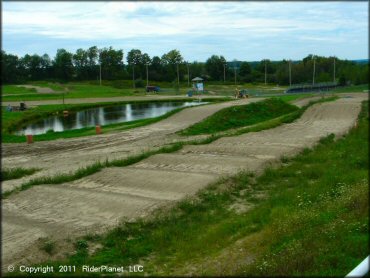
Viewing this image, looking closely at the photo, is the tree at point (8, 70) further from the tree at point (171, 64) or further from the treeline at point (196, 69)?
the tree at point (171, 64)

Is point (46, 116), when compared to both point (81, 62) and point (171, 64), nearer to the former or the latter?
point (171, 64)

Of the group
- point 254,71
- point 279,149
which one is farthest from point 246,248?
point 254,71

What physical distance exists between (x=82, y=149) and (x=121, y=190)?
8112 millimetres

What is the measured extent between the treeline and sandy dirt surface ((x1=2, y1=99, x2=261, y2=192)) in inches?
125

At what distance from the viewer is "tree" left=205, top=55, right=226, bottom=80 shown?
25.4m

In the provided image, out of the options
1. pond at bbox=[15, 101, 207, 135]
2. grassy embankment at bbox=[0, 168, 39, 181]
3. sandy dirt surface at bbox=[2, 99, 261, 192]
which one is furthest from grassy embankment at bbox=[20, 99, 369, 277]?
pond at bbox=[15, 101, 207, 135]

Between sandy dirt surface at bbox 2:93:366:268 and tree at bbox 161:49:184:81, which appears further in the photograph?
tree at bbox 161:49:184:81

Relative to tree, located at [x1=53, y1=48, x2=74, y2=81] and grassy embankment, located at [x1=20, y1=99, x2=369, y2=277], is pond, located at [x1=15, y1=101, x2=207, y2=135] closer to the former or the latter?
tree, located at [x1=53, y1=48, x2=74, y2=81]

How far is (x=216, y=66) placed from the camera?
26.5m

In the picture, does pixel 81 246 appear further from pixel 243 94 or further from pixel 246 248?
pixel 243 94

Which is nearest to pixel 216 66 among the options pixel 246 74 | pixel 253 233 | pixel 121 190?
pixel 246 74

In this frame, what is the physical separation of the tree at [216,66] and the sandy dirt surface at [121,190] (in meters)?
9.65

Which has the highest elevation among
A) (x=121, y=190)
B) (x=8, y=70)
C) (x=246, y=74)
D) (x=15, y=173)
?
(x=246, y=74)

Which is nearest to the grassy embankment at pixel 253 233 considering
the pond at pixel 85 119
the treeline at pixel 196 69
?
the treeline at pixel 196 69
